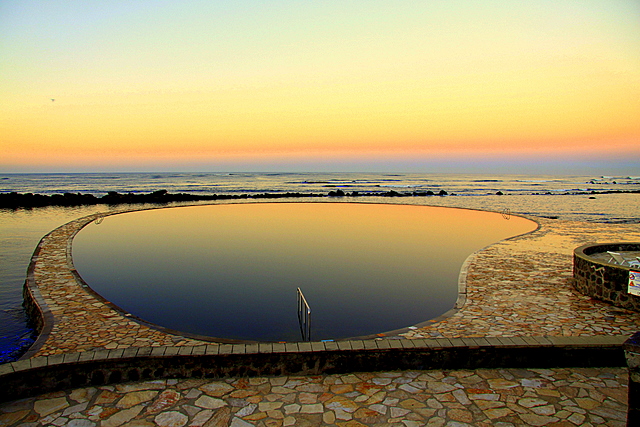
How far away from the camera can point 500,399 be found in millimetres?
3826

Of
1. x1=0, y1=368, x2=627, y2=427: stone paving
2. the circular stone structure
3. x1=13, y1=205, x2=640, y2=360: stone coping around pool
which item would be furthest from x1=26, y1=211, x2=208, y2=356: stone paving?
the circular stone structure

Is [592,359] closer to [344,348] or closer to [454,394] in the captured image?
[454,394]

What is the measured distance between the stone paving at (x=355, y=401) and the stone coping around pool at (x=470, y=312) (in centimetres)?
65

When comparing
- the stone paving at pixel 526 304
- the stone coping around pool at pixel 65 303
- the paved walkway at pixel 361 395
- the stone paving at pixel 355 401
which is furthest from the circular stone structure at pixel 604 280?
the stone paving at pixel 355 401

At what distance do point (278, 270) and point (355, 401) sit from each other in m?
5.77

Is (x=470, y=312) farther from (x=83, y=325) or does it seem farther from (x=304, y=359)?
(x=83, y=325)

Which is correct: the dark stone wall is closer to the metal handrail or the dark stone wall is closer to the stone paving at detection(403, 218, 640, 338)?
the stone paving at detection(403, 218, 640, 338)

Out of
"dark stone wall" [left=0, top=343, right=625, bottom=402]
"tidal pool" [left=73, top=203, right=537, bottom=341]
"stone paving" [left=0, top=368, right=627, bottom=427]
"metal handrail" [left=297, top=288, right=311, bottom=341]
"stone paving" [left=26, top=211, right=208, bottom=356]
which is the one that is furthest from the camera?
"tidal pool" [left=73, top=203, right=537, bottom=341]

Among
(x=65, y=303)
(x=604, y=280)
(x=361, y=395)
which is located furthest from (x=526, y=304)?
(x=65, y=303)

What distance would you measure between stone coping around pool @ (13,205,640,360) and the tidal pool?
1.54ft

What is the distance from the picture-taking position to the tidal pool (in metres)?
6.42

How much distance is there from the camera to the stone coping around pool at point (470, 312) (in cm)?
523

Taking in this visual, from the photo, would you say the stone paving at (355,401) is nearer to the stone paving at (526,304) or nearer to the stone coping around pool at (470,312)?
the stone coping around pool at (470,312)

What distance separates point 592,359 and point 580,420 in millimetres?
1298
